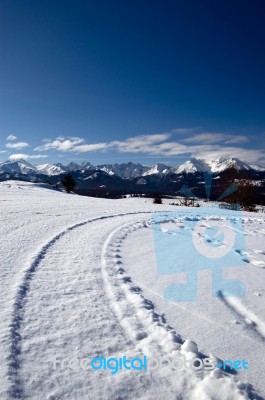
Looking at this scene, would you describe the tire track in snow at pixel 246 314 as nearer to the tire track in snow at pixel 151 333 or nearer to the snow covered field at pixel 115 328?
the snow covered field at pixel 115 328

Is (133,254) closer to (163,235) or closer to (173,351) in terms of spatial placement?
(163,235)

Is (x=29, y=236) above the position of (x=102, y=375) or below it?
above

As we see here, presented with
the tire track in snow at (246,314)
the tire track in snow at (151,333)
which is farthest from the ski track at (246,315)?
A: the tire track in snow at (151,333)

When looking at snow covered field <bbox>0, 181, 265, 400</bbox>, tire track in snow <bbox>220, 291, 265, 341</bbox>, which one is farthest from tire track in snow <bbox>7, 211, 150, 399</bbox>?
tire track in snow <bbox>220, 291, 265, 341</bbox>

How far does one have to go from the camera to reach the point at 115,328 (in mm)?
3084

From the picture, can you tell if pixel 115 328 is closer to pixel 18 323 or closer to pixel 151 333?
pixel 151 333

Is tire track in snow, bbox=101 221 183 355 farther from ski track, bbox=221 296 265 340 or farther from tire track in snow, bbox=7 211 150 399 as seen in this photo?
tire track in snow, bbox=7 211 150 399

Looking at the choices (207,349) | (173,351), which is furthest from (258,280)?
(173,351)

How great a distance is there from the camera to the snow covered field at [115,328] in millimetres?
2283

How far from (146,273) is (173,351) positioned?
2.22 metres

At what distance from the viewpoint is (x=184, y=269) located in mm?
5152

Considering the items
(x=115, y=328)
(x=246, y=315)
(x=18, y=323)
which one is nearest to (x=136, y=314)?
(x=115, y=328)

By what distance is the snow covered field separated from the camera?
2.28m

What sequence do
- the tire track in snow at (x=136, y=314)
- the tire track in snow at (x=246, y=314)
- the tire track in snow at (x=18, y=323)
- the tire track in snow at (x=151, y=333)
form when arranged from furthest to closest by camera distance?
the tire track in snow at (x=246, y=314), the tire track in snow at (x=136, y=314), the tire track in snow at (x=151, y=333), the tire track in snow at (x=18, y=323)
